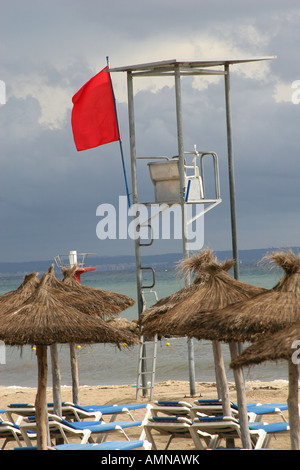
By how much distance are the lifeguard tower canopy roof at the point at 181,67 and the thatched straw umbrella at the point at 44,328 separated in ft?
19.8

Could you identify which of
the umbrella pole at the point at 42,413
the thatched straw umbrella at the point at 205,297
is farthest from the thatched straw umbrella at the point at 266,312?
the umbrella pole at the point at 42,413

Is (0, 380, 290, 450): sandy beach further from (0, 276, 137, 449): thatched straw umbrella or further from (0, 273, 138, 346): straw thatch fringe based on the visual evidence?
(0, 273, 138, 346): straw thatch fringe

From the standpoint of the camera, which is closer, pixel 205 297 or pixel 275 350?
pixel 275 350

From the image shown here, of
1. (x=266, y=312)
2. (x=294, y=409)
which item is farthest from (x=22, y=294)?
(x=294, y=409)

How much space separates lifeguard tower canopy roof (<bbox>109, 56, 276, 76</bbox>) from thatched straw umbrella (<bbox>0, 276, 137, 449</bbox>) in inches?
238

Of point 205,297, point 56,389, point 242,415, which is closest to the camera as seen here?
point 242,415

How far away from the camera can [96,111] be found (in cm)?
1448

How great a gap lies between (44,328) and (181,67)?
7.11 metres

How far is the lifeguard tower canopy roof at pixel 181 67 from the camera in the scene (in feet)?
42.3

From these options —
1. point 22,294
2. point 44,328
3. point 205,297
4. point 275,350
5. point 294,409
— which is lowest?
point 294,409

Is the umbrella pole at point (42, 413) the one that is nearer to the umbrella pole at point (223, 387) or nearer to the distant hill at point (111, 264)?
the umbrella pole at point (223, 387)

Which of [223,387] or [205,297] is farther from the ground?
[205,297]

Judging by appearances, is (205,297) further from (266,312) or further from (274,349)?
(274,349)

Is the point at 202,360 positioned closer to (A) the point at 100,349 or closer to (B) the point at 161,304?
(A) the point at 100,349
